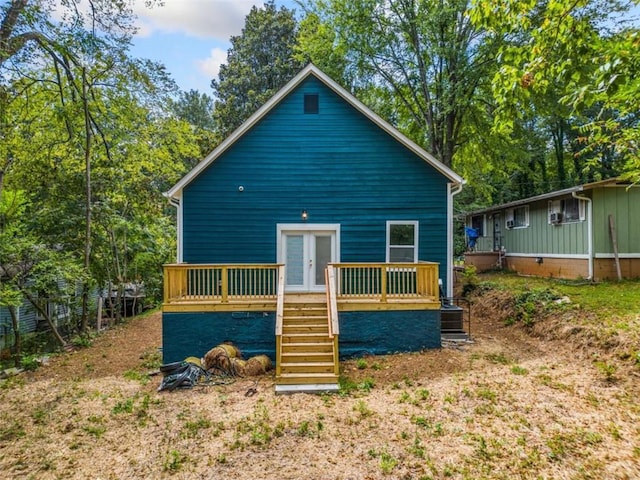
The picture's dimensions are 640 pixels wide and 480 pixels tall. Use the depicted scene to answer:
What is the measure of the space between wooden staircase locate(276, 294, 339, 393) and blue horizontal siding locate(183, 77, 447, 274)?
2.31 metres

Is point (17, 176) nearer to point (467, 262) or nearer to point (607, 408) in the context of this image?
point (607, 408)

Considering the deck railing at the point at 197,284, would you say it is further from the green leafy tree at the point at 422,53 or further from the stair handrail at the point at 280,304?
the green leafy tree at the point at 422,53

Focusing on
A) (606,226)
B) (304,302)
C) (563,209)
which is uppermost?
(563,209)

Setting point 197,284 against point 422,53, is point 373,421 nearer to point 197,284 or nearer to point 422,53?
point 197,284

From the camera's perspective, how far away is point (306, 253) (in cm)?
1069

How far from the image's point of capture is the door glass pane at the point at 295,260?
10641 millimetres

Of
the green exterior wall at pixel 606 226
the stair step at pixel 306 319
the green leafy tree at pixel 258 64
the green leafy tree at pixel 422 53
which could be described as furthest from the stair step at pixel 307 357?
the green leafy tree at pixel 258 64

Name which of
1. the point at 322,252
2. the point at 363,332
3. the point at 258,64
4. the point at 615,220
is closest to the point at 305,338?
the point at 363,332

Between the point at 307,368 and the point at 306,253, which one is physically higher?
the point at 306,253

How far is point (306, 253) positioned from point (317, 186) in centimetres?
183

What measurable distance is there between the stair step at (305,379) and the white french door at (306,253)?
11.5 feet

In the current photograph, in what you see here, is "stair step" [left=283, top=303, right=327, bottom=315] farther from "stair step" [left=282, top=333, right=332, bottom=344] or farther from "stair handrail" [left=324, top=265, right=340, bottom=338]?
"stair step" [left=282, top=333, right=332, bottom=344]

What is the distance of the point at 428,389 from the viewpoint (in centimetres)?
660

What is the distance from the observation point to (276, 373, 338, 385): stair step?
7.11 m
